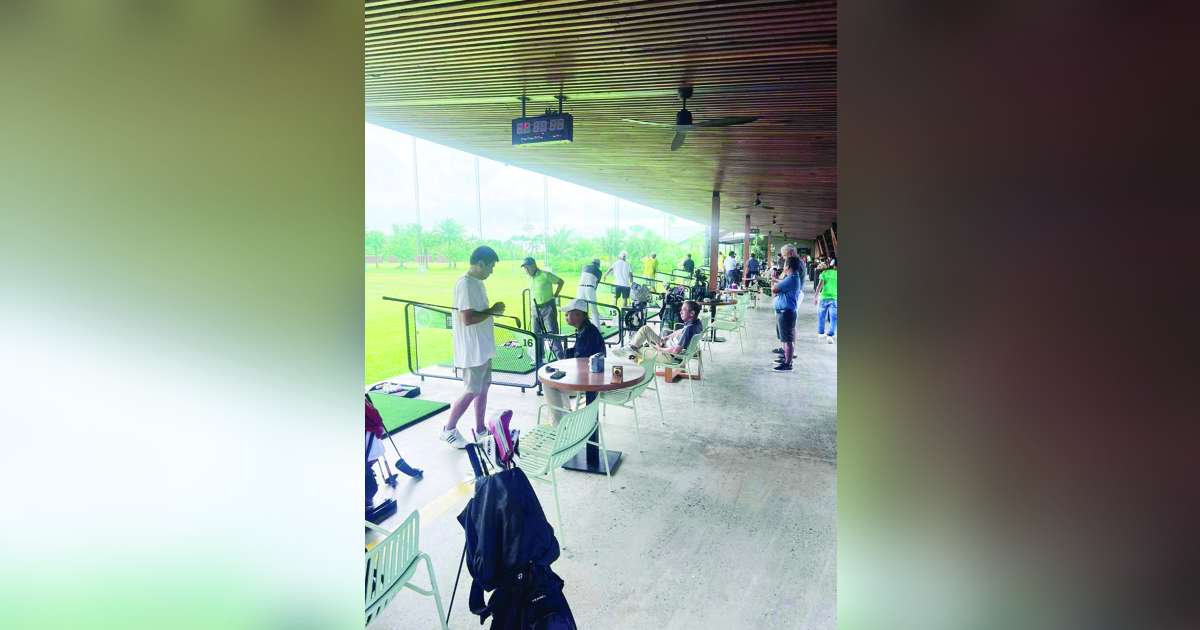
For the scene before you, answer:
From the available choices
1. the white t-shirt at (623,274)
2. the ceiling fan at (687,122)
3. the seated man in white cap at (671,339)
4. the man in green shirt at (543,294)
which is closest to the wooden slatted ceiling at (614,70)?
the ceiling fan at (687,122)

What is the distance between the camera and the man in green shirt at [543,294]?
6.07m

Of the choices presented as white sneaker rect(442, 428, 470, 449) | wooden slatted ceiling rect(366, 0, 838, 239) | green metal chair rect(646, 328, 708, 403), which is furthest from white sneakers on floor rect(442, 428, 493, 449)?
wooden slatted ceiling rect(366, 0, 838, 239)

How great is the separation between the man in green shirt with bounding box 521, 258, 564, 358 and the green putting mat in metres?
1.58

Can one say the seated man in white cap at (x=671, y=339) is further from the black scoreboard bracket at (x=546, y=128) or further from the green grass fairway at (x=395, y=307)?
the black scoreboard bracket at (x=546, y=128)

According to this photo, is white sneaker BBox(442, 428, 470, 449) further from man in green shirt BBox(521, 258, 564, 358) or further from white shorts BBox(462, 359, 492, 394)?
man in green shirt BBox(521, 258, 564, 358)

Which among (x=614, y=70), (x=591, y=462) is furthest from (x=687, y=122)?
(x=591, y=462)

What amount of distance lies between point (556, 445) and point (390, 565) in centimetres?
109

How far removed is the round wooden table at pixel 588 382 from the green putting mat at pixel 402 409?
4.79ft
